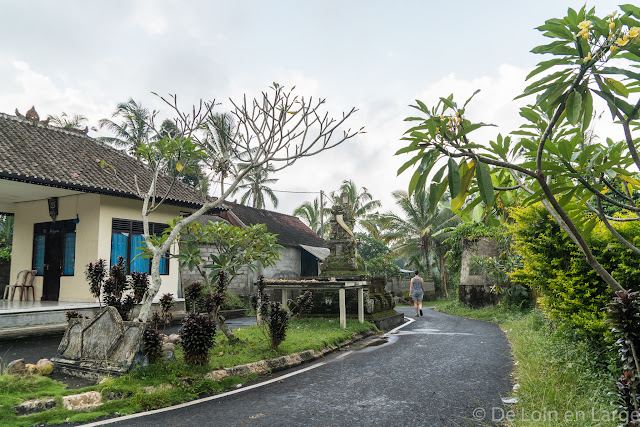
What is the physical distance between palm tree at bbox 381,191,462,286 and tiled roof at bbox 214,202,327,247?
5748 millimetres

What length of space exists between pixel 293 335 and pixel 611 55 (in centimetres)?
797

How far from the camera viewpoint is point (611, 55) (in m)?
2.44

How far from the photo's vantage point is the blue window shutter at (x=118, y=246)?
11.7 meters

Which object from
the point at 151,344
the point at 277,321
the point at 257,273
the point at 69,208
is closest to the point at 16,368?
the point at 151,344

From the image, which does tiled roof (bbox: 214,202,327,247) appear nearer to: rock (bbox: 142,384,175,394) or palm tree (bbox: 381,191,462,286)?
palm tree (bbox: 381,191,462,286)

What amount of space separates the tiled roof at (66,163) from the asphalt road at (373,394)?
511 cm

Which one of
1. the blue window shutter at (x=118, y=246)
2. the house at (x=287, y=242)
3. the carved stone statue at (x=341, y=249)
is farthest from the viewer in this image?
the house at (x=287, y=242)

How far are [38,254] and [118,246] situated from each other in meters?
3.06

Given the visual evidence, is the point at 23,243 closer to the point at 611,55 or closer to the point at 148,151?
the point at 148,151

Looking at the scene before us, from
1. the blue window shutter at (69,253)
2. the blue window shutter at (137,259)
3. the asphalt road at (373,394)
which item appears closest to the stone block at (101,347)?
the asphalt road at (373,394)

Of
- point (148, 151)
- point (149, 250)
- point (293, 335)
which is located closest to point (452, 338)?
point (293, 335)

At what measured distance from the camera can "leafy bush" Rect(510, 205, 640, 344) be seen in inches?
185

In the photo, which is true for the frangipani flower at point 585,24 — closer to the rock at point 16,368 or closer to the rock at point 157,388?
the rock at point 157,388

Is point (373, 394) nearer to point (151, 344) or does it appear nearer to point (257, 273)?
point (151, 344)
